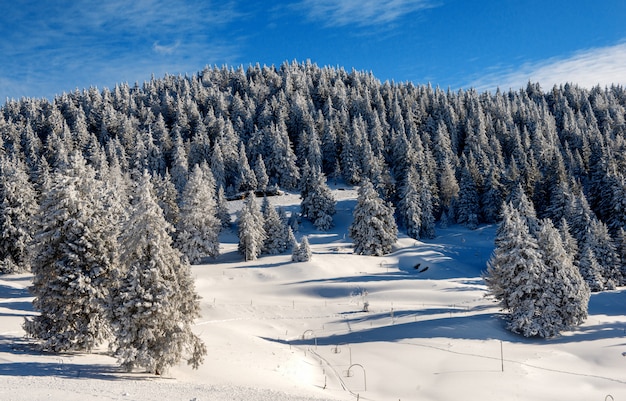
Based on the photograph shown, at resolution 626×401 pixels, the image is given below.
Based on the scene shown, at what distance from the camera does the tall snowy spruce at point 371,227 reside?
206 feet

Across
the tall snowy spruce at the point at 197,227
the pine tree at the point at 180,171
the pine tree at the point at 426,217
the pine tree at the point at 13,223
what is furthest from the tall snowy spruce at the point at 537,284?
the pine tree at the point at 180,171

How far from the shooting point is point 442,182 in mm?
90812

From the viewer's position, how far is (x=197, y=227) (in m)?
59.1

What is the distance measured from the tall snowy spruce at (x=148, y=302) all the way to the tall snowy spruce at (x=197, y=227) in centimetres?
3800

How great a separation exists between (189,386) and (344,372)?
10.9 m

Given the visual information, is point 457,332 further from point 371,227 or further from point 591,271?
point 371,227

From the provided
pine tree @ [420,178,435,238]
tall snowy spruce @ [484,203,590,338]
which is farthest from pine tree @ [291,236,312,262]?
pine tree @ [420,178,435,238]

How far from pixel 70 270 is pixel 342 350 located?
58.4 feet

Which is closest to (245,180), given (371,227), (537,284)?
(371,227)

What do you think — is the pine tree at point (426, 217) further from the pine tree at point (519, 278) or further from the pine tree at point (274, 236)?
the pine tree at point (519, 278)

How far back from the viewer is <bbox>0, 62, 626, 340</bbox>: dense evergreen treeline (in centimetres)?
6128

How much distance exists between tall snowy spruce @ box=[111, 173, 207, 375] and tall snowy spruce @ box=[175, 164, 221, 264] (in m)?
38.0

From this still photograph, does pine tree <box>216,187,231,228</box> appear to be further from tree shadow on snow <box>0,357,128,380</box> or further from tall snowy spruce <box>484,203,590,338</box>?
tree shadow on snow <box>0,357,128,380</box>

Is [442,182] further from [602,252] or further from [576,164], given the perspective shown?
[602,252]
